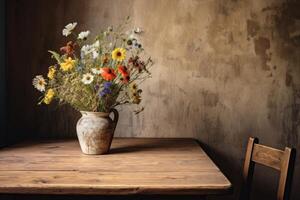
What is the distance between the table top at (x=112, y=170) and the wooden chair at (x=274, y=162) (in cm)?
27

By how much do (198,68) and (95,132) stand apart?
1.01m

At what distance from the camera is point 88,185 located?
140cm

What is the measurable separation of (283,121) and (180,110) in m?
0.73

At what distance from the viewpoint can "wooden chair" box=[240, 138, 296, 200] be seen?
5.34ft

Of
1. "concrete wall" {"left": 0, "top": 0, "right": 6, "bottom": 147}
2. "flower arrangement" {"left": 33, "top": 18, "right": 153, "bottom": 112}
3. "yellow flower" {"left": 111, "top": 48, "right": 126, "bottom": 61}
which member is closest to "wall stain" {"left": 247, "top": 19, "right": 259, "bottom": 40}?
"flower arrangement" {"left": 33, "top": 18, "right": 153, "bottom": 112}

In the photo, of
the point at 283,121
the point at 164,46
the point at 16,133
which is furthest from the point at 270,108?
the point at 16,133

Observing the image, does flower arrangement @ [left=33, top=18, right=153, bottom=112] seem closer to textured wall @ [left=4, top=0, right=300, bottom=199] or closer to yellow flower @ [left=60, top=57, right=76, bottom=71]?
yellow flower @ [left=60, top=57, right=76, bottom=71]

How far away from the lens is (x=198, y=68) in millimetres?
→ 2600

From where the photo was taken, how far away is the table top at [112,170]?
1.39m

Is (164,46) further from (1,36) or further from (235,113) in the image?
(1,36)

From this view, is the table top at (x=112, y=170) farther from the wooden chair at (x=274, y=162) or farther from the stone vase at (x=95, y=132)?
the wooden chair at (x=274, y=162)

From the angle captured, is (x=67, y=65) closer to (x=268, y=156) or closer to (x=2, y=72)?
(x=2, y=72)

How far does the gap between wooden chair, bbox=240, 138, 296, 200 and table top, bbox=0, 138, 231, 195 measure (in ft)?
0.88

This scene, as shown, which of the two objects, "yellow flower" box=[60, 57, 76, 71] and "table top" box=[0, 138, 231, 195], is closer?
"table top" box=[0, 138, 231, 195]
